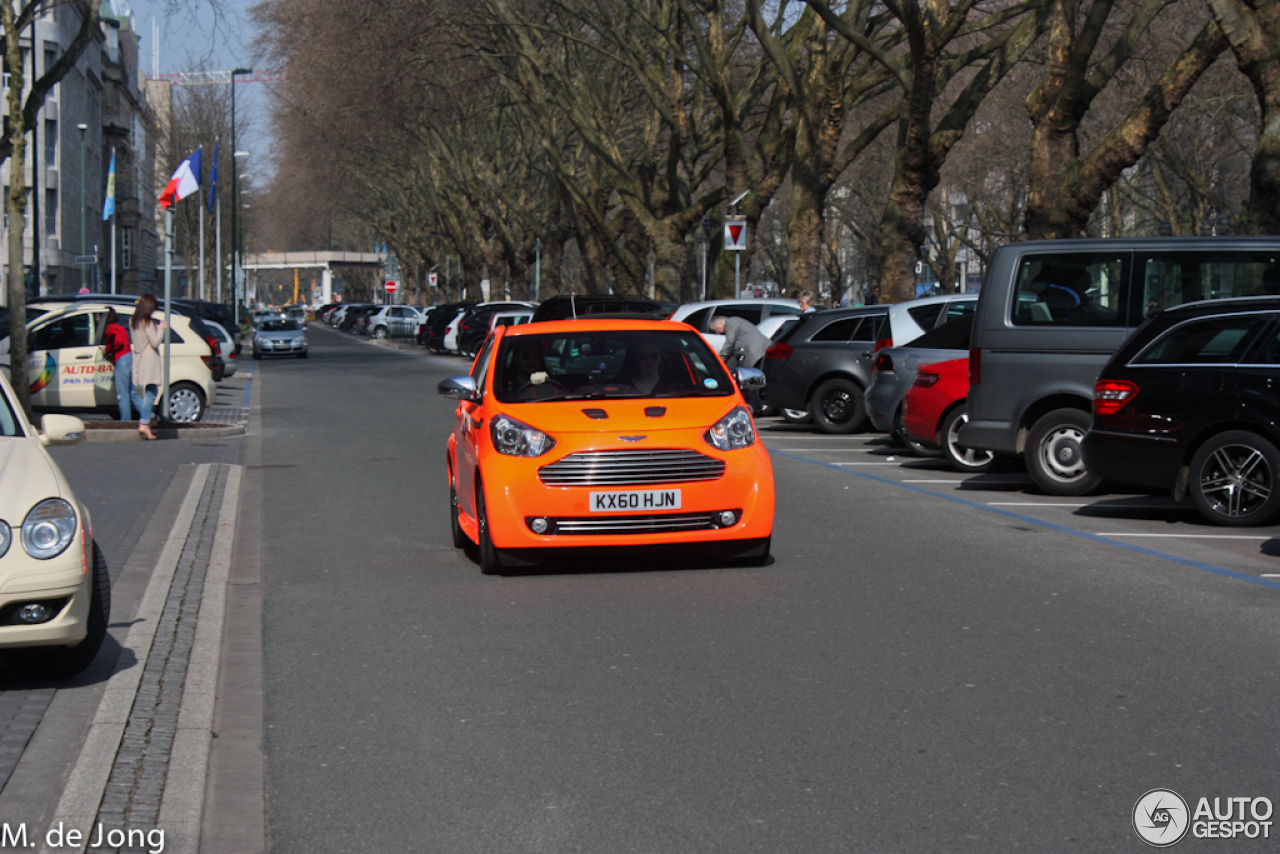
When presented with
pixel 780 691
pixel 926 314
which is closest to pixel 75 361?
pixel 926 314

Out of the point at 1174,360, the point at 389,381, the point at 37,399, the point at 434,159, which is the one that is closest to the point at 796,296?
the point at 389,381

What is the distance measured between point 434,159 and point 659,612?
5497 centimetres

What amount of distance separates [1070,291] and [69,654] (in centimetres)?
907

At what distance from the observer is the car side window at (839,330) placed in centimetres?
1992

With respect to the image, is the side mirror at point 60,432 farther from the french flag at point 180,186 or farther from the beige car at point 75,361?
the beige car at point 75,361

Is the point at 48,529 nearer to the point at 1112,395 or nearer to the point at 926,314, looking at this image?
the point at 1112,395

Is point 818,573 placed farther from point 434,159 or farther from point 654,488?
point 434,159

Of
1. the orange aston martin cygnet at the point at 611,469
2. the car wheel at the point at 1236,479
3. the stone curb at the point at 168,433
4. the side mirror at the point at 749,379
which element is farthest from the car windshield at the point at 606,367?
the stone curb at the point at 168,433

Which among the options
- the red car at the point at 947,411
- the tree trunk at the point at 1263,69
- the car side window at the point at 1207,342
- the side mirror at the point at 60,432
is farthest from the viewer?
the tree trunk at the point at 1263,69

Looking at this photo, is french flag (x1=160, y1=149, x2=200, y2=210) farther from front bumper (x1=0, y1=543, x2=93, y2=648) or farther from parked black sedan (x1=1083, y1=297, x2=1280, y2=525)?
front bumper (x1=0, y1=543, x2=93, y2=648)

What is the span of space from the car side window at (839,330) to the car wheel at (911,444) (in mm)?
2627

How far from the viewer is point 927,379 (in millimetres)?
15250

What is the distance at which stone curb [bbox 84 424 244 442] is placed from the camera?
1864cm

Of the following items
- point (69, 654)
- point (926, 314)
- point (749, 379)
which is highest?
point (926, 314)
